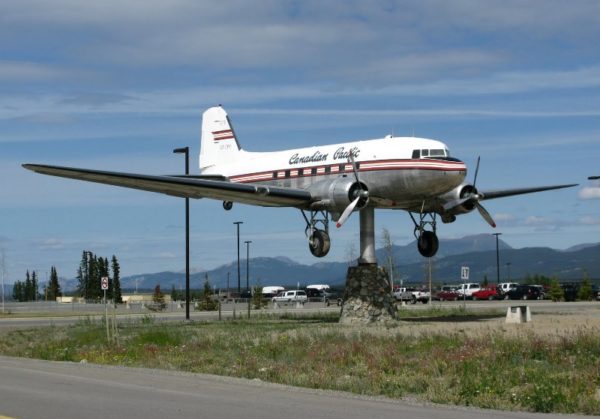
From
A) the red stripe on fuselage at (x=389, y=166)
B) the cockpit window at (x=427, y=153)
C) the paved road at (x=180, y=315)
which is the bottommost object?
the paved road at (x=180, y=315)

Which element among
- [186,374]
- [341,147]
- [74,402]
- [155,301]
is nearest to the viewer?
[74,402]

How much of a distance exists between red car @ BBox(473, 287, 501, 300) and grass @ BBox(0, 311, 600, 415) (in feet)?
201

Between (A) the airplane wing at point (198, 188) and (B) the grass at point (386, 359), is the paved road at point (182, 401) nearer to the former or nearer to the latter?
(B) the grass at point (386, 359)

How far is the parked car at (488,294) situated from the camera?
3814 inches

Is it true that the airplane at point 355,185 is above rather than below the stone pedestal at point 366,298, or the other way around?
above

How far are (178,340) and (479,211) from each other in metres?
15.2

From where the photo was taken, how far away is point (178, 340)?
3309 cm

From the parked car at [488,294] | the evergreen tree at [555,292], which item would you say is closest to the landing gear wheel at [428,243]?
the evergreen tree at [555,292]

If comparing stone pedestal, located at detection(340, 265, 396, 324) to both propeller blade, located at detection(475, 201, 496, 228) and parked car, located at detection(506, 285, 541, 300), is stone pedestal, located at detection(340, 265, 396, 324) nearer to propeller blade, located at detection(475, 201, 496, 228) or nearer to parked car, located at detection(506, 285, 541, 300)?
propeller blade, located at detection(475, 201, 496, 228)

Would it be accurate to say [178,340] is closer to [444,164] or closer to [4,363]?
[4,363]

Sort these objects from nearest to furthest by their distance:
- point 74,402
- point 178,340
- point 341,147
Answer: point 74,402, point 178,340, point 341,147

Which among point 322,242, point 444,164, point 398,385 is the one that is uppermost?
point 444,164

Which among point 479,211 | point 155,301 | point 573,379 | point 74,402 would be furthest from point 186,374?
point 155,301

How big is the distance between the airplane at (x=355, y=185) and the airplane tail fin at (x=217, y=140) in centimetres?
630
